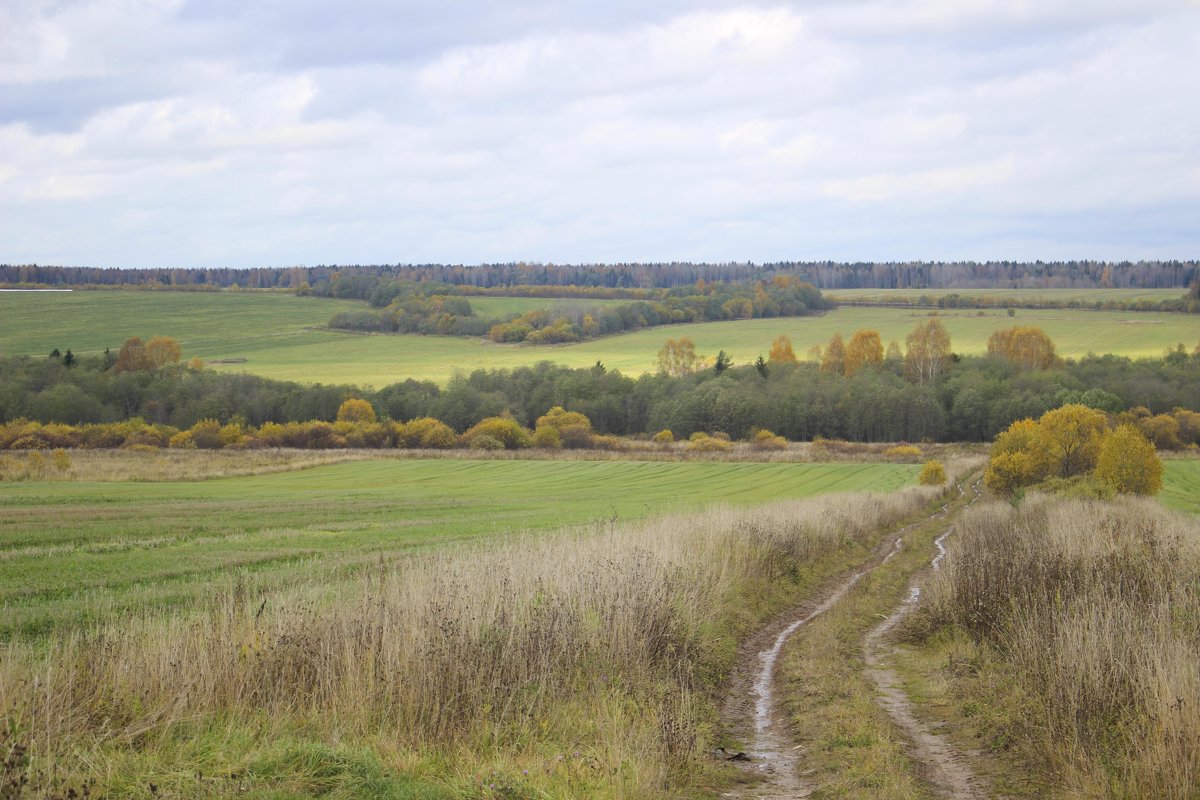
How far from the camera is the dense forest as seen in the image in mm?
93062

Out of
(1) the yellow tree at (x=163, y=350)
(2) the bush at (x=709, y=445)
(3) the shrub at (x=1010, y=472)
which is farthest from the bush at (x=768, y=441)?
(1) the yellow tree at (x=163, y=350)

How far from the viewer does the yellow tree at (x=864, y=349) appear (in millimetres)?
123144

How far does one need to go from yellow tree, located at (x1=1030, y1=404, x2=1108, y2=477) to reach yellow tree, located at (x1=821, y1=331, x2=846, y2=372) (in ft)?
251

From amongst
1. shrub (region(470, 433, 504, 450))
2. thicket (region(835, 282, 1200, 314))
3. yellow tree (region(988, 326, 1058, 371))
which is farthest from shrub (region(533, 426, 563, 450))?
thicket (region(835, 282, 1200, 314))

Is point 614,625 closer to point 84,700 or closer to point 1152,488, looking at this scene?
point 84,700

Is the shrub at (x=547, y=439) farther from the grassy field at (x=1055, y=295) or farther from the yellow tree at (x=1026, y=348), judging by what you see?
the grassy field at (x=1055, y=295)

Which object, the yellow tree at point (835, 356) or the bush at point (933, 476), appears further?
the yellow tree at point (835, 356)

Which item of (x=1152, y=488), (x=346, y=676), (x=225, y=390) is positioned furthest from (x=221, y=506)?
(x=225, y=390)

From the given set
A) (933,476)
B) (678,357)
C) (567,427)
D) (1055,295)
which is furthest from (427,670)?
(1055,295)

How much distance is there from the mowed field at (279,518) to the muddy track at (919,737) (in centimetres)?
780

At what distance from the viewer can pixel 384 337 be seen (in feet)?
485

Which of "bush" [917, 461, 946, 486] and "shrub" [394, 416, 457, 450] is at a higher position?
"bush" [917, 461, 946, 486]

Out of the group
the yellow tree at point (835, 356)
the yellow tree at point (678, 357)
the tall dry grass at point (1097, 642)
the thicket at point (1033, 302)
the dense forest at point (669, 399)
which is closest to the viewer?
the tall dry grass at point (1097, 642)

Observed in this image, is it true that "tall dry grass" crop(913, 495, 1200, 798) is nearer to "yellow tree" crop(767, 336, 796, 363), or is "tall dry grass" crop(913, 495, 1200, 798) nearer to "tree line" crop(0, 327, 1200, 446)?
"tree line" crop(0, 327, 1200, 446)
